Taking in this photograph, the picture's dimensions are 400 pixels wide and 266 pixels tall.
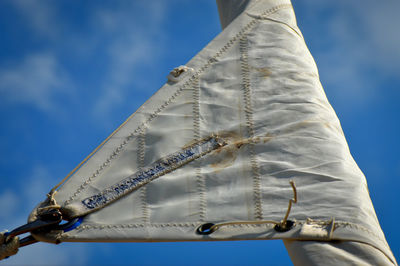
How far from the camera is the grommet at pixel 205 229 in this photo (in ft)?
15.3

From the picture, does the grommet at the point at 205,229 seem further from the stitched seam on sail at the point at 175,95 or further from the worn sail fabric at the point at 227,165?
the stitched seam on sail at the point at 175,95

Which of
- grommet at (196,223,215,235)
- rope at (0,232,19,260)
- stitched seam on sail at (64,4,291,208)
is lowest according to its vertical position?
grommet at (196,223,215,235)

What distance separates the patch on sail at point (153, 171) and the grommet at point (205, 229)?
66 centimetres

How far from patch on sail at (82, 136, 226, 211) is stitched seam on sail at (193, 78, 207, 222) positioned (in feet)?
0.39

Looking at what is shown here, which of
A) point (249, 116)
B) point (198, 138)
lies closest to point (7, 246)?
point (198, 138)

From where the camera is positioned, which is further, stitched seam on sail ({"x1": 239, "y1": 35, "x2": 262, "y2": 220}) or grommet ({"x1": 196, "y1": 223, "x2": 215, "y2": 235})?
stitched seam on sail ({"x1": 239, "y1": 35, "x2": 262, "y2": 220})

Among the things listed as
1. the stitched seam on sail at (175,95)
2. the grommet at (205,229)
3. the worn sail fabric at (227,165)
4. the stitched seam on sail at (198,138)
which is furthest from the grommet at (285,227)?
the stitched seam on sail at (175,95)

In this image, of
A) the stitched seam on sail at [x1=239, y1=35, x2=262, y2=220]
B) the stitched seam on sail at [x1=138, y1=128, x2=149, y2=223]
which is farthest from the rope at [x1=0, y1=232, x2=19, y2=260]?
the stitched seam on sail at [x1=239, y1=35, x2=262, y2=220]

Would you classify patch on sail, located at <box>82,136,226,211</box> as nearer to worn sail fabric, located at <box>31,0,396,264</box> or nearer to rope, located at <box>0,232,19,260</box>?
worn sail fabric, located at <box>31,0,396,264</box>

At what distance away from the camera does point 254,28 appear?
676 centimetres

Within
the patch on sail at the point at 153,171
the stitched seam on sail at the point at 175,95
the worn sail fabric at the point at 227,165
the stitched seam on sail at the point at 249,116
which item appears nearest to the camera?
the worn sail fabric at the point at 227,165

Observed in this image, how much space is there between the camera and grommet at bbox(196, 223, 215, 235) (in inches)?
183

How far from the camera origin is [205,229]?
4.70 m

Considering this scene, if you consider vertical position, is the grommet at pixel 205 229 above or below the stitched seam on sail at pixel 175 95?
below
